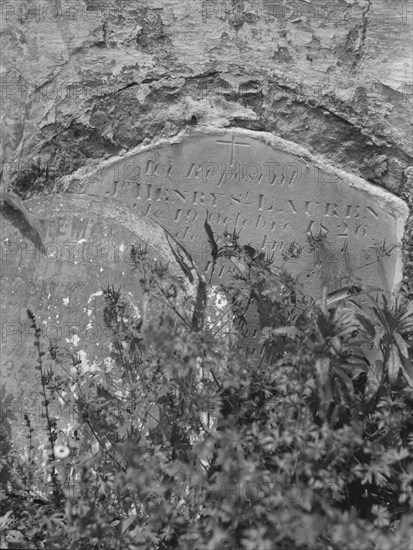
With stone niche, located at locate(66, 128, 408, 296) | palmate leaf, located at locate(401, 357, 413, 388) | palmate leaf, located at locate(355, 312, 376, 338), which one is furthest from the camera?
stone niche, located at locate(66, 128, 408, 296)

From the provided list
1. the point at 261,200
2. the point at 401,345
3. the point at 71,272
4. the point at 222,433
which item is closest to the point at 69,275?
the point at 71,272

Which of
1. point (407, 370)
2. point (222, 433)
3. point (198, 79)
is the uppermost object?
point (198, 79)

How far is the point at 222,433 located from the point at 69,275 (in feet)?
4.51

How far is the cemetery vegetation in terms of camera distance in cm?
263

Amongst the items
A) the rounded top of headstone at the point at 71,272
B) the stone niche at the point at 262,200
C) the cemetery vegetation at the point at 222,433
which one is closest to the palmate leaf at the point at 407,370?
the cemetery vegetation at the point at 222,433

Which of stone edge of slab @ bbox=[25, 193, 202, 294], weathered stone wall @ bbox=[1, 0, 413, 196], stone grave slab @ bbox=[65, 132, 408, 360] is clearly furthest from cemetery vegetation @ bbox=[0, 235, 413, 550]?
weathered stone wall @ bbox=[1, 0, 413, 196]

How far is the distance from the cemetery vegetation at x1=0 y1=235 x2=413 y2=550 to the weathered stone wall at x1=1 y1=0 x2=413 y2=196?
0.91 metres

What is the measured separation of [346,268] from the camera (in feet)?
13.7

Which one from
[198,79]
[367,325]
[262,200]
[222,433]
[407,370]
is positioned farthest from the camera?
[198,79]

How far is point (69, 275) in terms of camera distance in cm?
372

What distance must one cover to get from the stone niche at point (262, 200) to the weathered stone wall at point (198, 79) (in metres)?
0.15

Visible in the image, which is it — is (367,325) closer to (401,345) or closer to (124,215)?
(401,345)

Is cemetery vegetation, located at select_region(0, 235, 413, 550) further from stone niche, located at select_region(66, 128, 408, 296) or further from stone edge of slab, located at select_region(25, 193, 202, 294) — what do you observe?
stone niche, located at select_region(66, 128, 408, 296)

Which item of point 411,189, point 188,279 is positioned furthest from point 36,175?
point 411,189
